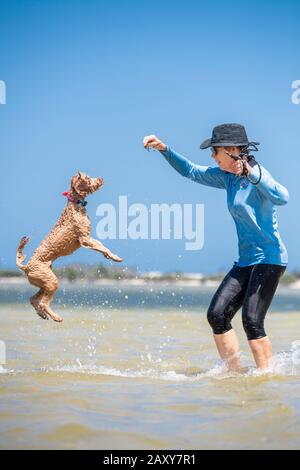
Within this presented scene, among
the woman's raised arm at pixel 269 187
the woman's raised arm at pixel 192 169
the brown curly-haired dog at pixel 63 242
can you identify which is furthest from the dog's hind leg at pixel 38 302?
the woman's raised arm at pixel 269 187

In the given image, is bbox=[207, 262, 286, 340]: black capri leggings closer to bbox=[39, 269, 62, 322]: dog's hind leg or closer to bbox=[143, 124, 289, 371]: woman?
bbox=[143, 124, 289, 371]: woman

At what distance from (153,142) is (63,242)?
120cm

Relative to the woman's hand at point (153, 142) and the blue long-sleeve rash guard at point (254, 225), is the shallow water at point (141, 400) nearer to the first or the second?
the blue long-sleeve rash guard at point (254, 225)

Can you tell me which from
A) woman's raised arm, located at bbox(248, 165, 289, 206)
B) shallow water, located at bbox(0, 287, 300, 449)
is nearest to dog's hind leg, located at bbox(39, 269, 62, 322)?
shallow water, located at bbox(0, 287, 300, 449)

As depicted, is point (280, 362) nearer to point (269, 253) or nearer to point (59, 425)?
point (269, 253)

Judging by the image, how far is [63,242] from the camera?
20.9 feet

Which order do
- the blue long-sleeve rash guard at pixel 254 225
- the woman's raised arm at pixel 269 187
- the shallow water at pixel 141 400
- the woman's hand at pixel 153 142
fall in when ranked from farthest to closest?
the woman's hand at pixel 153 142
the blue long-sleeve rash guard at pixel 254 225
the woman's raised arm at pixel 269 187
the shallow water at pixel 141 400

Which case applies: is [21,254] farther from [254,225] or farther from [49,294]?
[254,225]

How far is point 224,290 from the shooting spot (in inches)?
243

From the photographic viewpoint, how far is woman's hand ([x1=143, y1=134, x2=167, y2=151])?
247 inches

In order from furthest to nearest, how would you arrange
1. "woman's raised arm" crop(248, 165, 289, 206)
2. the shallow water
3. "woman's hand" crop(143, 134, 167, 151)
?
"woman's hand" crop(143, 134, 167, 151) → "woman's raised arm" crop(248, 165, 289, 206) → the shallow water

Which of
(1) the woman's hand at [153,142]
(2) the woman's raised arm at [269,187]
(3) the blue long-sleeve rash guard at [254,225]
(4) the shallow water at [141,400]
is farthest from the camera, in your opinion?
(1) the woman's hand at [153,142]

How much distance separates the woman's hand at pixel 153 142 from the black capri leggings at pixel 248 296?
1.28m

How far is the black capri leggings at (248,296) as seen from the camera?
5938mm
